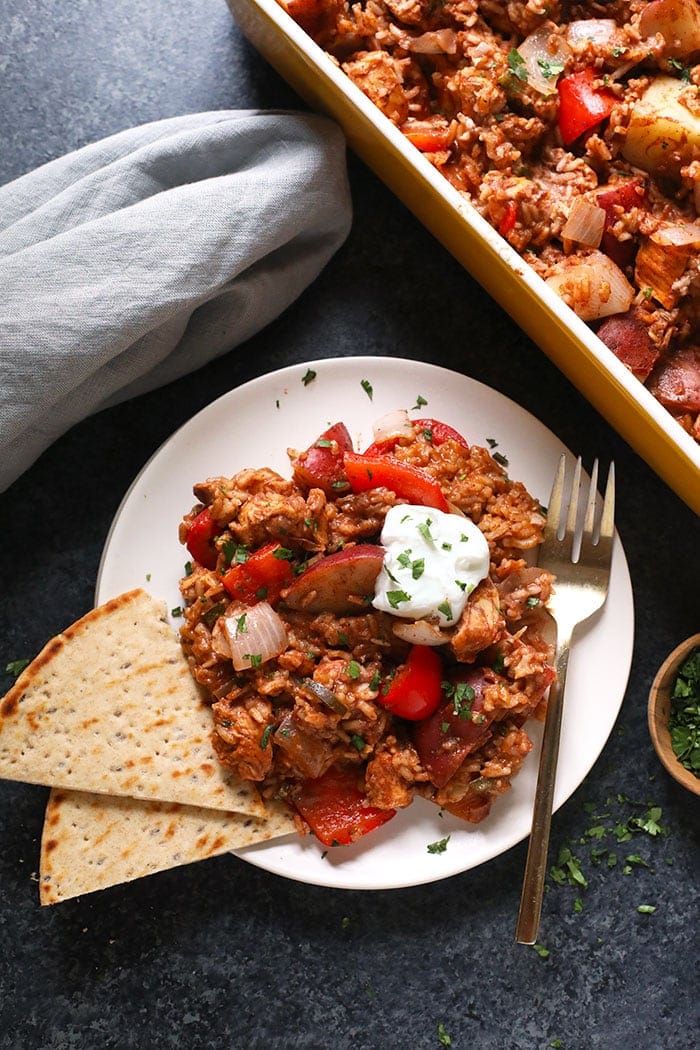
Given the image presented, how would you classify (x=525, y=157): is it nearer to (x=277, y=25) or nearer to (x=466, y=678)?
(x=277, y=25)

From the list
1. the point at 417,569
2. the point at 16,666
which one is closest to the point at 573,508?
the point at 417,569

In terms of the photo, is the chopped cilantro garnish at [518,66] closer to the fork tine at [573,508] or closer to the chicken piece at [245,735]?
the fork tine at [573,508]

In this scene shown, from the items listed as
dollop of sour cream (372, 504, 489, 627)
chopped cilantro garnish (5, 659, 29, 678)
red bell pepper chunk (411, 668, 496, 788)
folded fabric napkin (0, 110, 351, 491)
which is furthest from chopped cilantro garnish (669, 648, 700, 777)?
chopped cilantro garnish (5, 659, 29, 678)

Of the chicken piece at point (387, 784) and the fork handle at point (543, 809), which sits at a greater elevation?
the chicken piece at point (387, 784)

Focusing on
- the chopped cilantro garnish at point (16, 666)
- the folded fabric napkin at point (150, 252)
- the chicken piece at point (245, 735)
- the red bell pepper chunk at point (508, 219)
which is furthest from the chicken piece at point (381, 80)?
the chopped cilantro garnish at point (16, 666)

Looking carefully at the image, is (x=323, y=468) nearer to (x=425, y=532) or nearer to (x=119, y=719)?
(x=425, y=532)

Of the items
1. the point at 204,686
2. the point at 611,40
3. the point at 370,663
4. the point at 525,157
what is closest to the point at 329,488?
the point at 370,663

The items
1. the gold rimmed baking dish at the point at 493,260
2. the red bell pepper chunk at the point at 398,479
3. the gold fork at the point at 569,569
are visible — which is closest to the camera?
the gold rimmed baking dish at the point at 493,260

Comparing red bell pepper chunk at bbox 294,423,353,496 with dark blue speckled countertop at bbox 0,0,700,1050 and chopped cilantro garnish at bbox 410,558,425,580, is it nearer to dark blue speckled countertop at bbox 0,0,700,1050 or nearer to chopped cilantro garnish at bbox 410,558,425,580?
chopped cilantro garnish at bbox 410,558,425,580
